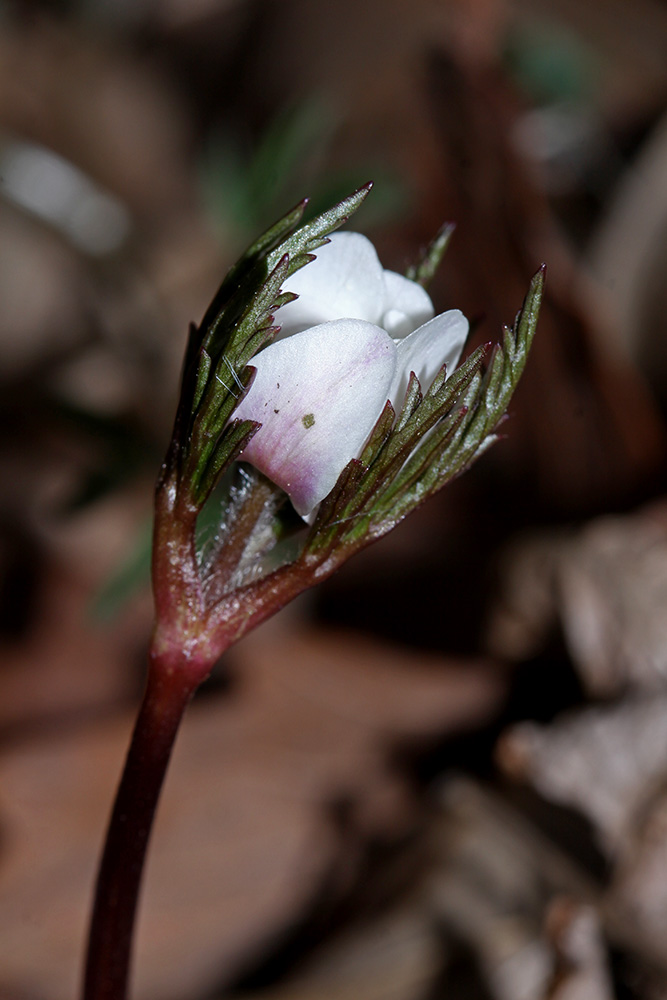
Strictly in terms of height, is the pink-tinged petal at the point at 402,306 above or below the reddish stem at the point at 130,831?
above

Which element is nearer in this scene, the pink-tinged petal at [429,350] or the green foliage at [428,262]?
the pink-tinged petal at [429,350]

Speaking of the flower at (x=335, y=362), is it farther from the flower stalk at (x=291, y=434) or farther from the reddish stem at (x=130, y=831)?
the reddish stem at (x=130, y=831)

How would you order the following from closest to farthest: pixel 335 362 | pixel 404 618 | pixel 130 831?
pixel 335 362
pixel 130 831
pixel 404 618

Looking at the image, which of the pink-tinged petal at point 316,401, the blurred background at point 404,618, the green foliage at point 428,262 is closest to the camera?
the pink-tinged petal at point 316,401

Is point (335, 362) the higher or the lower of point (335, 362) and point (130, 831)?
the higher

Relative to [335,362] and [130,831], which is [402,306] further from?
[130,831]

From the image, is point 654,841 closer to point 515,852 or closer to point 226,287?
point 515,852

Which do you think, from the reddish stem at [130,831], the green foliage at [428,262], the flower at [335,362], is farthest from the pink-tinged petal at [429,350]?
the reddish stem at [130,831]

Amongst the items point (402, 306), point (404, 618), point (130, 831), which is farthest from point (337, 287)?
point (404, 618)
